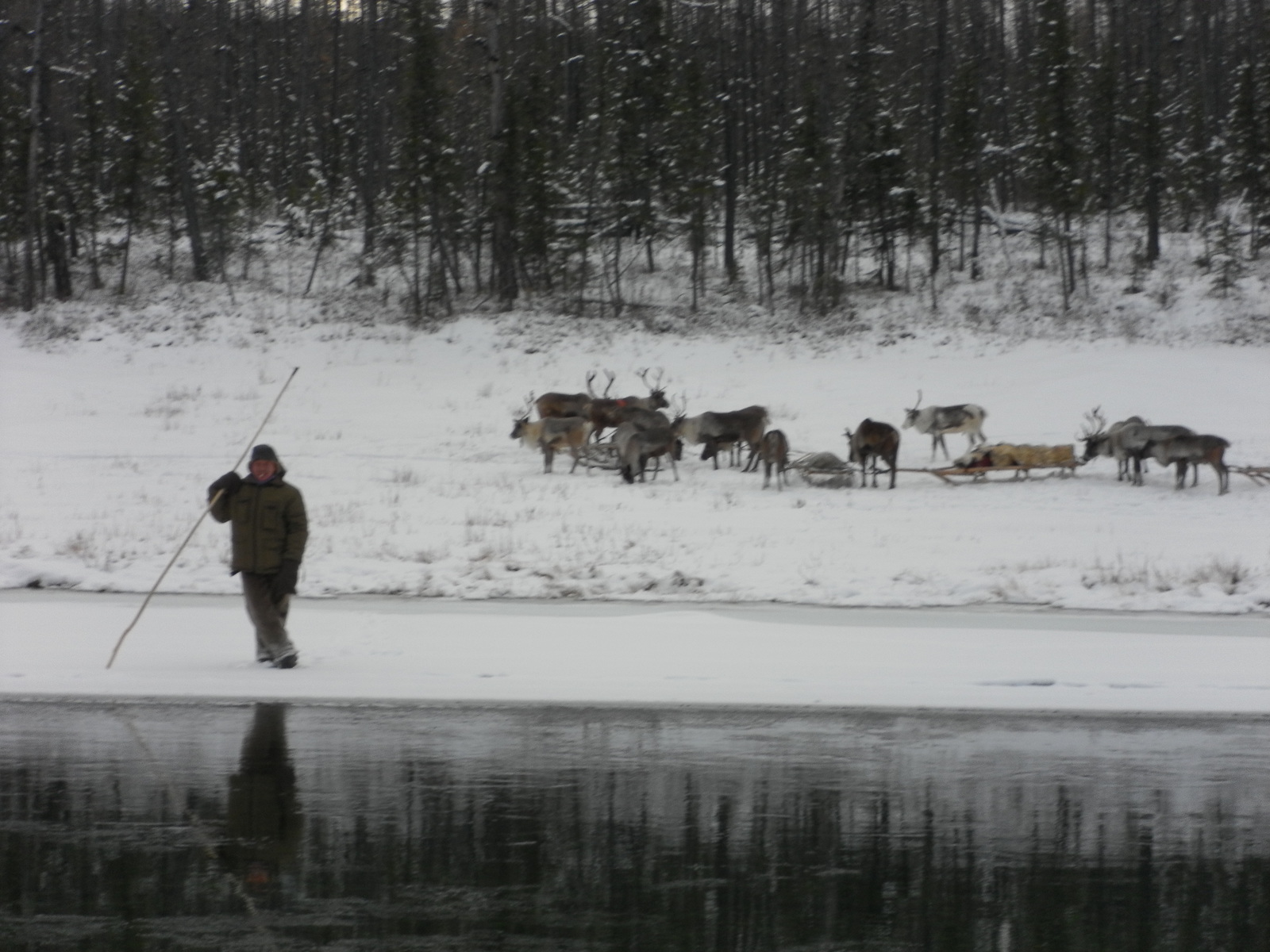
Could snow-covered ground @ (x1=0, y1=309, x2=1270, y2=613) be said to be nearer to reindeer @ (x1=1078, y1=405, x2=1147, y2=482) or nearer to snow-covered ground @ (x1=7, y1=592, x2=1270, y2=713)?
reindeer @ (x1=1078, y1=405, x2=1147, y2=482)

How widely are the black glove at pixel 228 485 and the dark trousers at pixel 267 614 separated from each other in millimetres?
664

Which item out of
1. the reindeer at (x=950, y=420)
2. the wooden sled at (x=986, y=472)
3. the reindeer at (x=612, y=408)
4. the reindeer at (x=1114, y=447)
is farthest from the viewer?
the reindeer at (x=950, y=420)

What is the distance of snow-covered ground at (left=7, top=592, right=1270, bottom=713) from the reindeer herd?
37.3ft

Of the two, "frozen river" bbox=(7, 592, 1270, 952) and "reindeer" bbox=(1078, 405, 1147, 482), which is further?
"reindeer" bbox=(1078, 405, 1147, 482)

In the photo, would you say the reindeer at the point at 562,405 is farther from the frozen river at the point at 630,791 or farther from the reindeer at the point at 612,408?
the frozen river at the point at 630,791

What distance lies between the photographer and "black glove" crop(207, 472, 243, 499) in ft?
35.5

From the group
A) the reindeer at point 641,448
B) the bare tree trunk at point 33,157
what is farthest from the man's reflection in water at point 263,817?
the bare tree trunk at point 33,157

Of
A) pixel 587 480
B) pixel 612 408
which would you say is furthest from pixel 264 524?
pixel 612 408

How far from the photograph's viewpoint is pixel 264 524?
10.8m

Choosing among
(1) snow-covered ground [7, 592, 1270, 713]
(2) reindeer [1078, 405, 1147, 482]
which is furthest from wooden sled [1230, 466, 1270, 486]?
(1) snow-covered ground [7, 592, 1270, 713]

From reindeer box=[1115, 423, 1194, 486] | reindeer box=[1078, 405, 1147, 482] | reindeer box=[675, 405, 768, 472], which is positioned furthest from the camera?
reindeer box=[675, 405, 768, 472]

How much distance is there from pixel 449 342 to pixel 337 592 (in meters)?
30.8

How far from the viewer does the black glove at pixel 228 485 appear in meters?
10.8

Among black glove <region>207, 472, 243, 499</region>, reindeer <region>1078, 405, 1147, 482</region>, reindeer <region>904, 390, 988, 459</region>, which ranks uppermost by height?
reindeer <region>904, 390, 988, 459</region>
